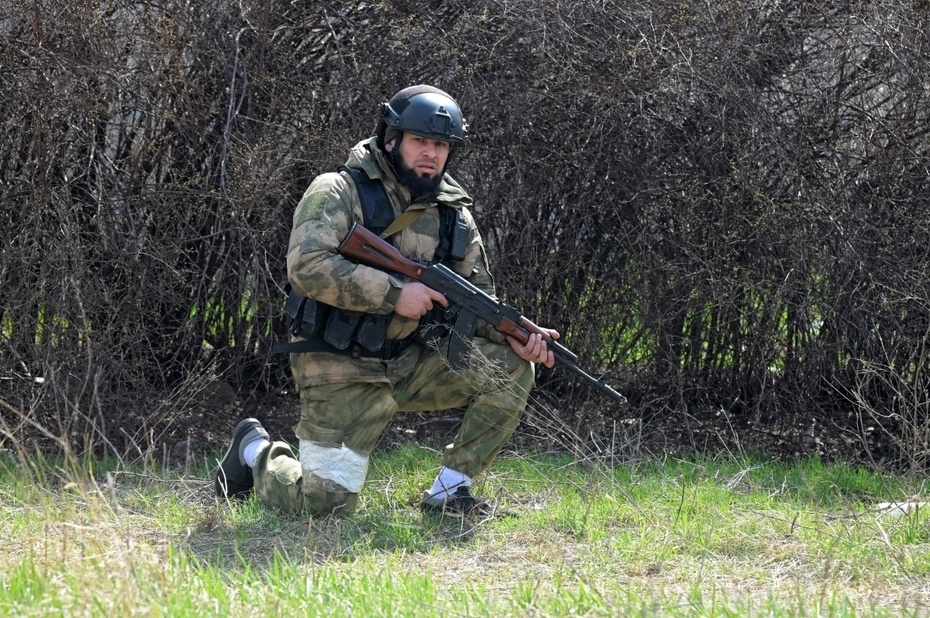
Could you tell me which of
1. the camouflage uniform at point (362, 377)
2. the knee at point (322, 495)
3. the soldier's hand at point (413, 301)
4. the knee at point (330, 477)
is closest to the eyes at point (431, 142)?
the camouflage uniform at point (362, 377)

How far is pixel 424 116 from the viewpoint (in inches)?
156

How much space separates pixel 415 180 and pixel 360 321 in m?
0.58

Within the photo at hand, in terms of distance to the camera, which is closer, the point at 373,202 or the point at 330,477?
the point at 330,477

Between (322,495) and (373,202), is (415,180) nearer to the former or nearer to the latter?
(373,202)

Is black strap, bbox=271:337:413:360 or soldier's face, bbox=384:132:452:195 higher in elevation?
soldier's face, bbox=384:132:452:195

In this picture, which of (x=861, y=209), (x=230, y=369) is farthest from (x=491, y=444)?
(x=861, y=209)

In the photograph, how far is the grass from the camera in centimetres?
278

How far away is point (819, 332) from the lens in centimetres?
508

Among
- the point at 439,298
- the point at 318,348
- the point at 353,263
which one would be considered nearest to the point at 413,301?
the point at 439,298

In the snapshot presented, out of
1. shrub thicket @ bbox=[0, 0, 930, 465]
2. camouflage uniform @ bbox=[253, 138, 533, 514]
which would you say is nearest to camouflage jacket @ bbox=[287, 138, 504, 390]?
camouflage uniform @ bbox=[253, 138, 533, 514]

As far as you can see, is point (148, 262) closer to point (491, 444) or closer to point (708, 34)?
point (491, 444)

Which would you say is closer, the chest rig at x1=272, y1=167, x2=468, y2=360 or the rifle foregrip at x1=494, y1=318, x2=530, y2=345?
the chest rig at x1=272, y1=167, x2=468, y2=360

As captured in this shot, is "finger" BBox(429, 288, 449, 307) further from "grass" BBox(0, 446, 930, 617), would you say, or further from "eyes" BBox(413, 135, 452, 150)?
"grass" BBox(0, 446, 930, 617)

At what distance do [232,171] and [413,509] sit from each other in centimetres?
185
